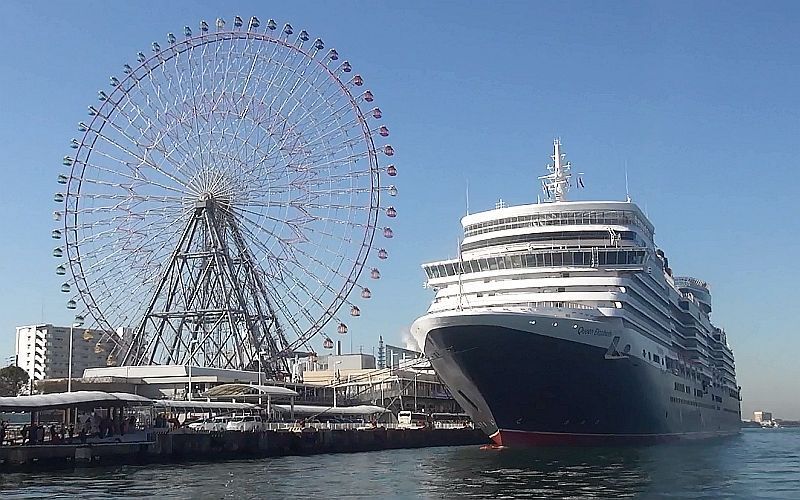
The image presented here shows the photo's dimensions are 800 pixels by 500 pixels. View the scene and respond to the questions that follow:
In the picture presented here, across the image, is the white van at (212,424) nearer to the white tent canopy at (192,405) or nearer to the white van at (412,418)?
the white tent canopy at (192,405)

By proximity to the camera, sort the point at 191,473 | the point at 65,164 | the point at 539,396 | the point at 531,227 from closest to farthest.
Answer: the point at 191,473, the point at 539,396, the point at 531,227, the point at 65,164

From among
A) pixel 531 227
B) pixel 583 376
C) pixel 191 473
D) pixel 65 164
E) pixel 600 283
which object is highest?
pixel 65 164

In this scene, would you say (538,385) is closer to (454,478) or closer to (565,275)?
(565,275)

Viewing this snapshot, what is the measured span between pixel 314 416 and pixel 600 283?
1355 inches

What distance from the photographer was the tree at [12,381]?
428 ft

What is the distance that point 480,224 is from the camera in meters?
71.0

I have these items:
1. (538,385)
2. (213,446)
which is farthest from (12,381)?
(538,385)

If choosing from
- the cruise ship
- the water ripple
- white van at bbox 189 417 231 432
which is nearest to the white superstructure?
the cruise ship

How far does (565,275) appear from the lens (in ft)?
208

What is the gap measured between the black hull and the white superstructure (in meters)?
0.99

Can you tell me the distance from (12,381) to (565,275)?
329 feet

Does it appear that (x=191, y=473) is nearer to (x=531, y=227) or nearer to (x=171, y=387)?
(x=531, y=227)

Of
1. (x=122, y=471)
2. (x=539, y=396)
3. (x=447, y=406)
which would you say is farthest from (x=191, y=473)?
(x=447, y=406)

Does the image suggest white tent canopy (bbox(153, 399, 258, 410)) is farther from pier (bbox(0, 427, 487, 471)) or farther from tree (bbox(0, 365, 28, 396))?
tree (bbox(0, 365, 28, 396))
